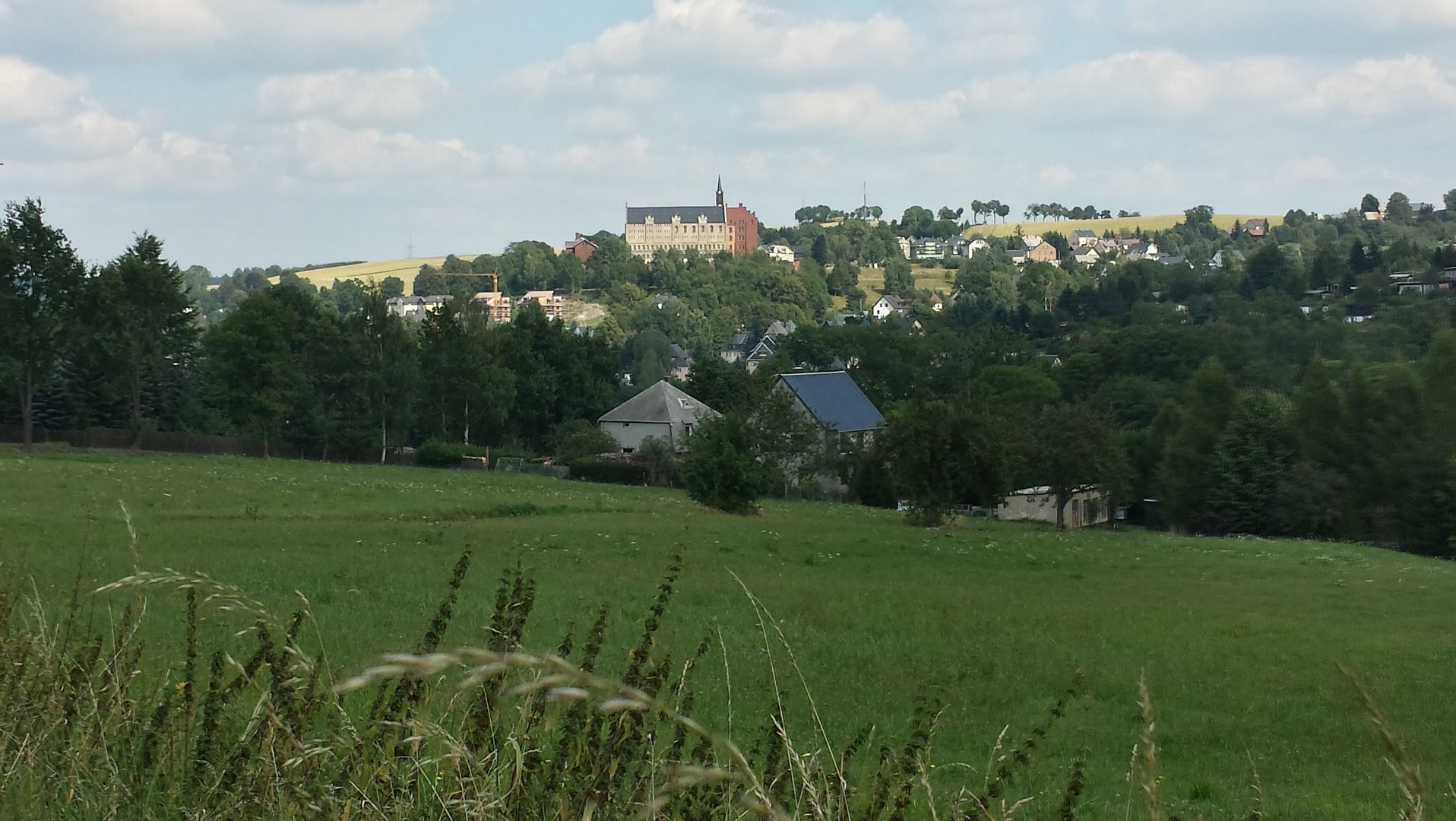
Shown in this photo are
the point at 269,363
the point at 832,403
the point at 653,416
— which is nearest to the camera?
the point at 269,363

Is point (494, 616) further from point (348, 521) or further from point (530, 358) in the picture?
point (530, 358)

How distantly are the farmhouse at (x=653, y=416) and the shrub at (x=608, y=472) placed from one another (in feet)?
37.0

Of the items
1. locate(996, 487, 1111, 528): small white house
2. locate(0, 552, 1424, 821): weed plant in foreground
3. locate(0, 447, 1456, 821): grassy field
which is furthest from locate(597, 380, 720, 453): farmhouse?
locate(0, 552, 1424, 821): weed plant in foreground

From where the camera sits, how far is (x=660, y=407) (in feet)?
238

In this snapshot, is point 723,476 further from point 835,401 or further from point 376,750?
point 835,401

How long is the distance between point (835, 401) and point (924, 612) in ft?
186

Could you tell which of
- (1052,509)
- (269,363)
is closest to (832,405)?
(1052,509)

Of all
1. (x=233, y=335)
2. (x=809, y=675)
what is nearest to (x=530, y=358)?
(x=233, y=335)

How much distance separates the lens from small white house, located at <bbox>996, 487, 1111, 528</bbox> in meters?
58.2

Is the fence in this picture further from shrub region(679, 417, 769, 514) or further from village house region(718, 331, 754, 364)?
village house region(718, 331, 754, 364)

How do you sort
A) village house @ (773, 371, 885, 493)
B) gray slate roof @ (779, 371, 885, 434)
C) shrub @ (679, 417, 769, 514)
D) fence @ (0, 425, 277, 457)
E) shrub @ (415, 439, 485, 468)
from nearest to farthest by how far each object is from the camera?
shrub @ (679, 417, 769, 514) → fence @ (0, 425, 277, 457) → shrub @ (415, 439, 485, 468) → village house @ (773, 371, 885, 493) → gray slate roof @ (779, 371, 885, 434)

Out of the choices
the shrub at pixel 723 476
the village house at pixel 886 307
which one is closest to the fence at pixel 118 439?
the shrub at pixel 723 476

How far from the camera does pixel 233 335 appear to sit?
5625 cm

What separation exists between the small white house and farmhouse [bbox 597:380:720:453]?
1999 cm
